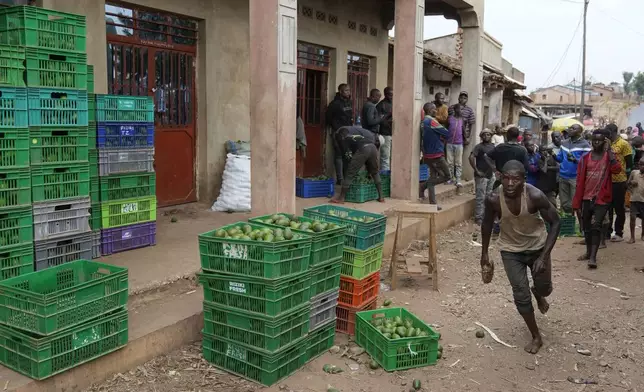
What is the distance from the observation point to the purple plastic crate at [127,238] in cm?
625

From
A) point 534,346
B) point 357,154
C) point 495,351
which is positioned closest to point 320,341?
point 495,351

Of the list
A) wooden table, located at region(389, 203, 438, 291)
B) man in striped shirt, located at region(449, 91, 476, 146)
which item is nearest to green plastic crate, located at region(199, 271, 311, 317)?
wooden table, located at region(389, 203, 438, 291)

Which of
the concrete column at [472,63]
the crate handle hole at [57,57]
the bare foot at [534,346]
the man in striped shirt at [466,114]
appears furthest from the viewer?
the concrete column at [472,63]

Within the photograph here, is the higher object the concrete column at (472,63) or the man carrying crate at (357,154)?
the concrete column at (472,63)

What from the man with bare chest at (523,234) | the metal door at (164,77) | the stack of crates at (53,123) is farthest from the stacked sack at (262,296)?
the metal door at (164,77)

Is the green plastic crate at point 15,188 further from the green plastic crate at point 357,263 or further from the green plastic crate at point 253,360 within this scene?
the green plastic crate at point 357,263

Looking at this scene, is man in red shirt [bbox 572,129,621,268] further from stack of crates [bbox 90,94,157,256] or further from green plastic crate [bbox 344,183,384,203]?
stack of crates [bbox 90,94,157,256]

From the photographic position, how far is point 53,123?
5.19 meters

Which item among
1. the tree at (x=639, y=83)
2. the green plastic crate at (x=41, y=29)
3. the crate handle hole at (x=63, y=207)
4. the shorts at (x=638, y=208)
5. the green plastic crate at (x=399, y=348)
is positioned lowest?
the green plastic crate at (x=399, y=348)

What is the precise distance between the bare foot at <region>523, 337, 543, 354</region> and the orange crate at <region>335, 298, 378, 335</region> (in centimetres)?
164

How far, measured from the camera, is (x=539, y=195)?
5.38 meters

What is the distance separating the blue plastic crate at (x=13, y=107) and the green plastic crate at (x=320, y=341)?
3.09 meters

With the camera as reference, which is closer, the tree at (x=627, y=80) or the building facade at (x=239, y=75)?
the building facade at (x=239, y=75)

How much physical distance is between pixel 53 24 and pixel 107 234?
2244mm
